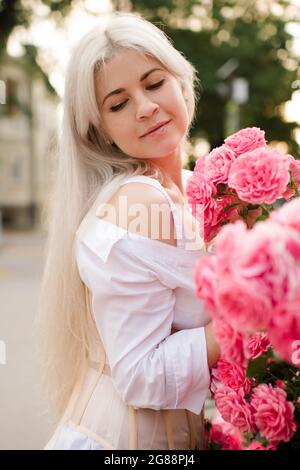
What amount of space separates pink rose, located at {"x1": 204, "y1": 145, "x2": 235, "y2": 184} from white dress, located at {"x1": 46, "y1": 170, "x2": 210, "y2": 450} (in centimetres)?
18

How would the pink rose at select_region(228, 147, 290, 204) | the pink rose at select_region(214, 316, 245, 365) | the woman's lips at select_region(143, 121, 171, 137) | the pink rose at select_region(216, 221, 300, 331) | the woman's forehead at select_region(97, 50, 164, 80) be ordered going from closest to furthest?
the pink rose at select_region(216, 221, 300, 331)
the pink rose at select_region(214, 316, 245, 365)
the pink rose at select_region(228, 147, 290, 204)
the woman's forehead at select_region(97, 50, 164, 80)
the woman's lips at select_region(143, 121, 171, 137)

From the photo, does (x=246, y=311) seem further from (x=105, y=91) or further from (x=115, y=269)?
(x=105, y=91)

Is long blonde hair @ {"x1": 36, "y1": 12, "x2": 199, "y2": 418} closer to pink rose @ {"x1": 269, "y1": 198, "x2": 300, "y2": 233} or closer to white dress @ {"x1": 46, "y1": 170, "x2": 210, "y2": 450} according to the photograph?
white dress @ {"x1": 46, "y1": 170, "x2": 210, "y2": 450}

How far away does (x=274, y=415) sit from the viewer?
60.2 inches

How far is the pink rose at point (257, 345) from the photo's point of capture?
5.03 ft

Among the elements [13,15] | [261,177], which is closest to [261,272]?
[261,177]

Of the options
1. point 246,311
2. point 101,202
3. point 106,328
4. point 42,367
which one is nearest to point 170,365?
point 106,328

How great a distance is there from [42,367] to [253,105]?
20.3m

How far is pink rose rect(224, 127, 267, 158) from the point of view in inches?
68.3

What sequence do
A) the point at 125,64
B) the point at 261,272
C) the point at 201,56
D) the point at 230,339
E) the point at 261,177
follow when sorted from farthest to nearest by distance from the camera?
the point at 201,56 < the point at 125,64 < the point at 261,177 < the point at 230,339 < the point at 261,272

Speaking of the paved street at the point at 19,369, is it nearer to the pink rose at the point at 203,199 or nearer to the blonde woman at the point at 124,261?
the blonde woman at the point at 124,261

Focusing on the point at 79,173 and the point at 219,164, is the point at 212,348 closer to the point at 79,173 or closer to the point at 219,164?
the point at 219,164

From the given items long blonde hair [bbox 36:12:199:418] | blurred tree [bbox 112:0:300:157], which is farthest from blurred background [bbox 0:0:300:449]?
long blonde hair [bbox 36:12:199:418]

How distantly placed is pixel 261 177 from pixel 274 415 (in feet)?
1.90
